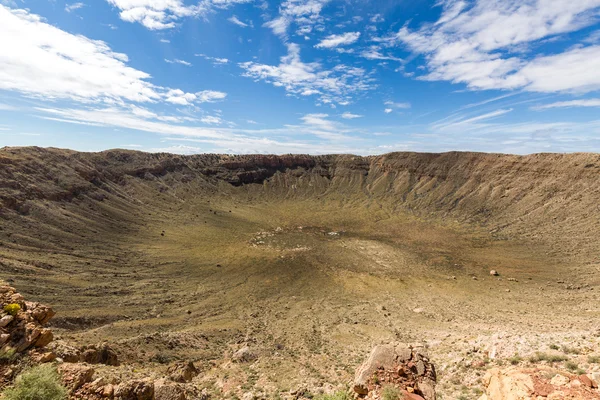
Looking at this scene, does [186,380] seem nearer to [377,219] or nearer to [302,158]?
[377,219]

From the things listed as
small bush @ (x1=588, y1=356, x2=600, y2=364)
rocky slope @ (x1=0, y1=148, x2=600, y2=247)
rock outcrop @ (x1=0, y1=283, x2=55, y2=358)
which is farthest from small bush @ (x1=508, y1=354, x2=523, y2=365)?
rocky slope @ (x1=0, y1=148, x2=600, y2=247)

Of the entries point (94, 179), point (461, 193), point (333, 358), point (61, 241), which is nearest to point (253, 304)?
point (333, 358)

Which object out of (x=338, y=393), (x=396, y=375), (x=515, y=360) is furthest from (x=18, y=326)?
(x=515, y=360)

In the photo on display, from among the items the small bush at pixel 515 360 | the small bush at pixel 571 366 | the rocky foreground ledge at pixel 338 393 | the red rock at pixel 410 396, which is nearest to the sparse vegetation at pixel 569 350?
the small bush at pixel 571 366

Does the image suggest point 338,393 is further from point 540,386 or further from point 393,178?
point 393,178

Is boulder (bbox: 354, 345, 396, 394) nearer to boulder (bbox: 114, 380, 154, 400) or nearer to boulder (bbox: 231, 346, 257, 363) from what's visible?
boulder (bbox: 114, 380, 154, 400)

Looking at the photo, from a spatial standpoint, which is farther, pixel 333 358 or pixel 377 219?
pixel 377 219
